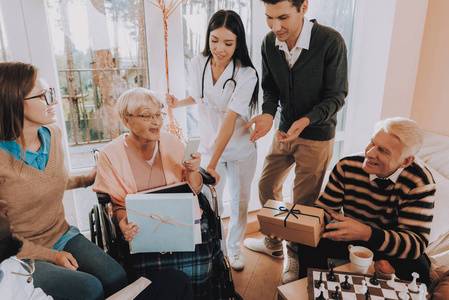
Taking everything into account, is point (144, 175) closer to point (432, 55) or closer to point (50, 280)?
point (50, 280)

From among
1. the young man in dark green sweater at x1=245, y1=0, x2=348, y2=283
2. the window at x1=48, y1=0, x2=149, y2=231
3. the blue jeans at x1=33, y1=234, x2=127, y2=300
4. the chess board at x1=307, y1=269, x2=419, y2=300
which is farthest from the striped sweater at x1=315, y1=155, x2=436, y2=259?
the window at x1=48, y1=0, x2=149, y2=231

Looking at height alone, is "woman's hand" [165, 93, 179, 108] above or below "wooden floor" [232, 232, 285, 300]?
above

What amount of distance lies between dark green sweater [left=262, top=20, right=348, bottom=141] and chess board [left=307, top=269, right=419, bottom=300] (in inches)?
32.4

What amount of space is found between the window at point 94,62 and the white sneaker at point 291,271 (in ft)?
4.53

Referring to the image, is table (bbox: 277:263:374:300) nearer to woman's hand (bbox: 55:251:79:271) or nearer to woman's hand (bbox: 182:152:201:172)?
woman's hand (bbox: 182:152:201:172)

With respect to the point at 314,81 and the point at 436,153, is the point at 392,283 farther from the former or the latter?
the point at 436,153

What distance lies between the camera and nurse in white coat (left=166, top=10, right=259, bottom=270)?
169cm

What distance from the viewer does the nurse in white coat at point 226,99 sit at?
1.69 meters

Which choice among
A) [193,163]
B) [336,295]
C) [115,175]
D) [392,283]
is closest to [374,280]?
[392,283]

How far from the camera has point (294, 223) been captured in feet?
4.42

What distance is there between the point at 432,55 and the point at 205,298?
7.49 ft

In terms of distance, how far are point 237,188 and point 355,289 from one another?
3.32 feet

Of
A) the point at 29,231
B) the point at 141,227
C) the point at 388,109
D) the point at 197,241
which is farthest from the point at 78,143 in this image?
the point at 388,109

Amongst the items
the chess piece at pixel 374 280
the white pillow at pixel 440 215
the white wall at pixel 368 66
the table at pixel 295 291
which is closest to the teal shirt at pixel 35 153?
the table at pixel 295 291
